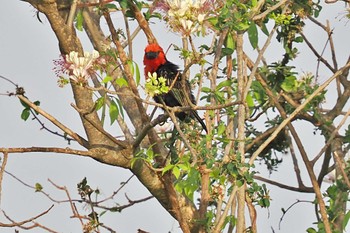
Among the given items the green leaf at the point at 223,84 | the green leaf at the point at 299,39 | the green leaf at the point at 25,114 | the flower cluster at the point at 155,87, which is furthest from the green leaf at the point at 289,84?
the flower cluster at the point at 155,87

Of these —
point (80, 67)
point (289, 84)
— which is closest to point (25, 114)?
point (80, 67)

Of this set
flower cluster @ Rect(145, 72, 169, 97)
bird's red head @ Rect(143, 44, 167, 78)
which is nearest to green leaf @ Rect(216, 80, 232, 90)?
bird's red head @ Rect(143, 44, 167, 78)

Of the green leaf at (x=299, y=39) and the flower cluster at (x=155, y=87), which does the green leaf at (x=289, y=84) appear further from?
the flower cluster at (x=155, y=87)

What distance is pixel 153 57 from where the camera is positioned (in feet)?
15.0

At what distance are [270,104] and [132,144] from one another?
101 cm

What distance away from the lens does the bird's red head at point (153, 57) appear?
14.9 ft

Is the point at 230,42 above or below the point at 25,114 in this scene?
above

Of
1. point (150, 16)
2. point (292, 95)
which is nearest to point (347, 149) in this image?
point (292, 95)

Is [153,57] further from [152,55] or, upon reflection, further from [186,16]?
[186,16]

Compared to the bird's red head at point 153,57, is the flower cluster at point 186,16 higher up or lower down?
lower down

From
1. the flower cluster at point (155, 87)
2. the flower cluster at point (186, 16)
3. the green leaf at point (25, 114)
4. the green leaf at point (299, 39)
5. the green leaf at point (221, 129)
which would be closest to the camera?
the flower cluster at point (186, 16)

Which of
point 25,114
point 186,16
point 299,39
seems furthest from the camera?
point 299,39

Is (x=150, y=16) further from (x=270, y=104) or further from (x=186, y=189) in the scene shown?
(x=270, y=104)

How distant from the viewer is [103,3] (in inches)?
139
